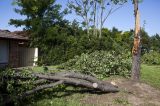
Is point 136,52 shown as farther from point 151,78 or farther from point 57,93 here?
point 57,93

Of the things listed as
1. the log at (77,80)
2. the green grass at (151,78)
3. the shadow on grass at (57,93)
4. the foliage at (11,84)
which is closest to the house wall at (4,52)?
the green grass at (151,78)

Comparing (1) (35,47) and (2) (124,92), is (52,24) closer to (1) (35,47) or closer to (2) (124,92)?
(1) (35,47)

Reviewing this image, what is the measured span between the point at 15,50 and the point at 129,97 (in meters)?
18.0

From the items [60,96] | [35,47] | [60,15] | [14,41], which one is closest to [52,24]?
[60,15]

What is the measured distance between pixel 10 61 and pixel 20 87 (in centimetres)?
1660

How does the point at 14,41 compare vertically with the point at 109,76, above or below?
above

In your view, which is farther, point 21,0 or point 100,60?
point 21,0

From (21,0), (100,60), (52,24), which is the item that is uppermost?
(21,0)

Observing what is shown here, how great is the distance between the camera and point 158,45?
4612cm

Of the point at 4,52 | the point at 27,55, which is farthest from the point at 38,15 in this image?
the point at 4,52

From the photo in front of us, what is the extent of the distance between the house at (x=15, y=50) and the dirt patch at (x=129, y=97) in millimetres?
12780

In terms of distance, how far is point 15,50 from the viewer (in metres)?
25.8

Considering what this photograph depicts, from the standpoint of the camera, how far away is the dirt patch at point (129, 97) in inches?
355

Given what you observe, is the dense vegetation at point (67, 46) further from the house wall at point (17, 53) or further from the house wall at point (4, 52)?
the house wall at point (4, 52)
